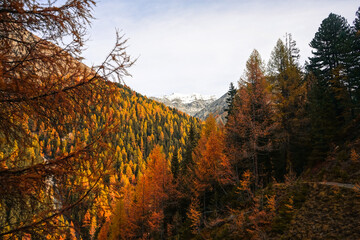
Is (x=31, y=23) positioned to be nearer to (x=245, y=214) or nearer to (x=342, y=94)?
(x=245, y=214)

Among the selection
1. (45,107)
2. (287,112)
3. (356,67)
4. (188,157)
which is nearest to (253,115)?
(287,112)

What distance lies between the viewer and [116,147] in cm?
1574

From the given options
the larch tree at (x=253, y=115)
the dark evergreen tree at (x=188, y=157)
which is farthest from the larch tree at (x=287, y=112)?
the dark evergreen tree at (x=188, y=157)

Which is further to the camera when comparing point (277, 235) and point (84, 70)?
point (277, 235)

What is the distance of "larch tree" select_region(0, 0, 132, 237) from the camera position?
305 centimetres

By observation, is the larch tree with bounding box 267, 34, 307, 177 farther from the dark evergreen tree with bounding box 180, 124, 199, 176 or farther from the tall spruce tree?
the dark evergreen tree with bounding box 180, 124, 199, 176

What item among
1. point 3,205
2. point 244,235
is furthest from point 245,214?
point 3,205

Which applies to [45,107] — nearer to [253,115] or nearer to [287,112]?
[253,115]

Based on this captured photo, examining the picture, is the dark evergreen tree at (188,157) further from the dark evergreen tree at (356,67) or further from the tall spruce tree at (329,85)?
the dark evergreen tree at (356,67)

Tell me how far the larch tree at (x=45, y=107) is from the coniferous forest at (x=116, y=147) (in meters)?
0.02

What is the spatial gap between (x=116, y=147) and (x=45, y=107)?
508 inches

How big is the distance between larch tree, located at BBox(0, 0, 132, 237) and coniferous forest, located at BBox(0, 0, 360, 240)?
0.06ft

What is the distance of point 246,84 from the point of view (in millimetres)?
17812

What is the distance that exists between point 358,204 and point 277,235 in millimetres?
4102
